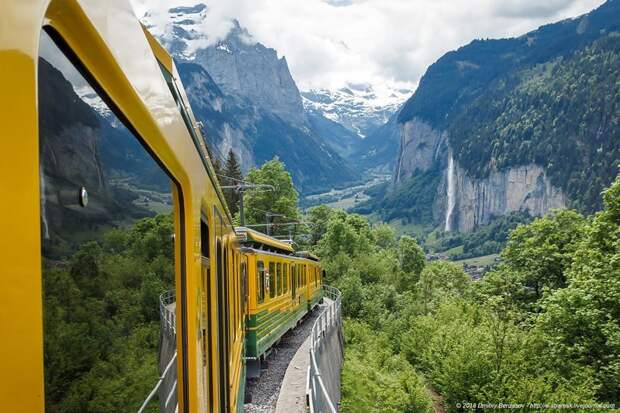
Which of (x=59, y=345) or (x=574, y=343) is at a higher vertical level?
(x=59, y=345)

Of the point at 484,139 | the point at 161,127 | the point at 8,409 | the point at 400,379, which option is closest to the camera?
the point at 8,409

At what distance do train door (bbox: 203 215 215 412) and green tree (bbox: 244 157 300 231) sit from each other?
158ft

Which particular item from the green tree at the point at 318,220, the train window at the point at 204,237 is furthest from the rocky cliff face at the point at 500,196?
the train window at the point at 204,237

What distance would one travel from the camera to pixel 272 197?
5412cm

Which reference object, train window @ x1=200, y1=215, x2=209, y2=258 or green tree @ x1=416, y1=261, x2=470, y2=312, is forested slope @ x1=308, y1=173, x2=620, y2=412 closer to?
green tree @ x1=416, y1=261, x2=470, y2=312

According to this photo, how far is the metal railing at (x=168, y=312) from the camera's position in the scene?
2370 millimetres

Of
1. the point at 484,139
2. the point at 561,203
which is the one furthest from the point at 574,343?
the point at 484,139

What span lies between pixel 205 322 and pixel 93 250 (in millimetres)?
2414

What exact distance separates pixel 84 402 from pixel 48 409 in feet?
0.72

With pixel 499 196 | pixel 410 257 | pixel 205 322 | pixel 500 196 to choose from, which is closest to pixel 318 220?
pixel 410 257

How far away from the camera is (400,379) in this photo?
756 inches

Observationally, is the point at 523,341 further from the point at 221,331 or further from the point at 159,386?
the point at 159,386

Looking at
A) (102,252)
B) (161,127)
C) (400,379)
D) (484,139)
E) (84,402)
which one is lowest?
(400,379)

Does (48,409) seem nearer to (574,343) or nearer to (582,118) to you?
(574,343)
